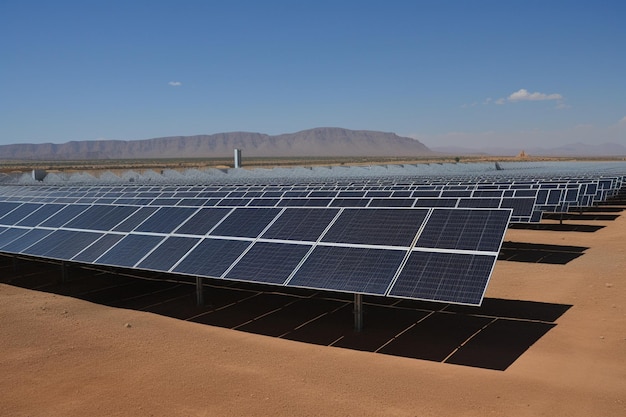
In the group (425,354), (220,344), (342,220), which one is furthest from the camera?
(342,220)

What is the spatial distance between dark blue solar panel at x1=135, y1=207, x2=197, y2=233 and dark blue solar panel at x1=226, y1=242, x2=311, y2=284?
10.6 ft

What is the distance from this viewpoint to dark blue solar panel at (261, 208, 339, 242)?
36.2ft

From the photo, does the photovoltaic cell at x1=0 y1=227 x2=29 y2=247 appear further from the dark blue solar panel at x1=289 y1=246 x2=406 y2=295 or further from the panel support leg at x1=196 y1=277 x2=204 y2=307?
the dark blue solar panel at x1=289 y1=246 x2=406 y2=295

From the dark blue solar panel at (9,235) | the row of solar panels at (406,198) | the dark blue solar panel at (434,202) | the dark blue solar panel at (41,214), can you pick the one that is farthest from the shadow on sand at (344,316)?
the dark blue solar panel at (434,202)

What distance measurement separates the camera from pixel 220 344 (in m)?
9.39

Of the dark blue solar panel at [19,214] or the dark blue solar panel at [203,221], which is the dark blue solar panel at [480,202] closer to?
the dark blue solar panel at [203,221]

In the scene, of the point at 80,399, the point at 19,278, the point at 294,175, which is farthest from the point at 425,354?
the point at 294,175

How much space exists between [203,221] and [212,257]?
7.24ft

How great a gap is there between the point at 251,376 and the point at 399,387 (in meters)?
2.17

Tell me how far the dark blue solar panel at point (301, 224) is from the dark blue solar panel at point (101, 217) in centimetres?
530

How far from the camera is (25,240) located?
1505 centimetres

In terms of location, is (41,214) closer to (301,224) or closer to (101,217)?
(101,217)

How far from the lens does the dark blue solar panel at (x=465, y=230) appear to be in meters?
9.38

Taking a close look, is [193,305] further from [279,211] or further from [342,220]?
[342,220]
